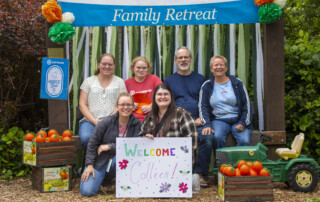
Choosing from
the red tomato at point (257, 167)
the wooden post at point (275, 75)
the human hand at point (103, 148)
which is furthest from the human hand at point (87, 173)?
the wooden post at point (275, 75)

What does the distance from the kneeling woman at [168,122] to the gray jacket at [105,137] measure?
→ 138 mm

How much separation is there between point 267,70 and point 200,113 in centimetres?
102

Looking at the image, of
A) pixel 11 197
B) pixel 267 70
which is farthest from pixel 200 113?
pixel 11 197

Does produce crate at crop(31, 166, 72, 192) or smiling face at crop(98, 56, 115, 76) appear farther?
smiling face at crop(98, 56, 115, 76)

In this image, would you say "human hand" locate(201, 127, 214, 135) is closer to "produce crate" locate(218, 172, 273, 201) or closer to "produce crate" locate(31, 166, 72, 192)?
"produce crate" locate(218, 172, 273, 201)

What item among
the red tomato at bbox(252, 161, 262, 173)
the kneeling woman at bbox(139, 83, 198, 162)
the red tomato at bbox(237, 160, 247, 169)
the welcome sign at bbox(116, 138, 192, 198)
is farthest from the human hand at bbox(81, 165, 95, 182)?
the red tomato at bbox(252, 161, 262, 173)

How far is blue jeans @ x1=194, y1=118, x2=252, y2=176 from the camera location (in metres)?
4.35

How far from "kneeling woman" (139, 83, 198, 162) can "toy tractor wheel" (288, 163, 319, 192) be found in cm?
107

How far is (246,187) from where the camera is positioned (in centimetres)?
357

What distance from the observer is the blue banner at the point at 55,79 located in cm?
471

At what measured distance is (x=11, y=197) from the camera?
157 inches

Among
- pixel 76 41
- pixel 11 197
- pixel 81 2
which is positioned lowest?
pixel 11 197

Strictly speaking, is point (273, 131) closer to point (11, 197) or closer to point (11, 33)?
point (11, 197)

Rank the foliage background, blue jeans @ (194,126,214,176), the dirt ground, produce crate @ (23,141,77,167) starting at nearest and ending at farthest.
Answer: the dirt ground
produce crate @ (23,141,77,167)
blue jeans @ (194,126,214,176)
the foliage background
